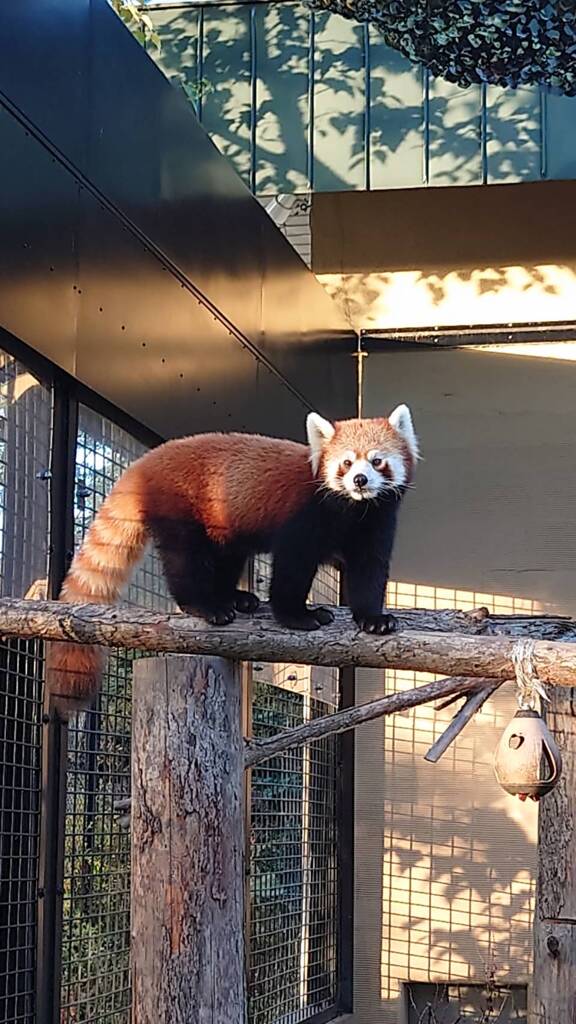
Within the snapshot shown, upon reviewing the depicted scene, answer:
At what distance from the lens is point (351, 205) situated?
598 cm

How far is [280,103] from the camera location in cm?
523

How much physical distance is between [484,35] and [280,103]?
5.76 ft

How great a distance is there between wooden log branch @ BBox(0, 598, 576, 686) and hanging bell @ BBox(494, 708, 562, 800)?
112 millimetres

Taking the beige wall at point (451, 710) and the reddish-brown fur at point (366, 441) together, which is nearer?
the reddish-brown fur at point (366, 441)

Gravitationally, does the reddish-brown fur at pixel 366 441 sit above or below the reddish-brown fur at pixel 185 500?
above

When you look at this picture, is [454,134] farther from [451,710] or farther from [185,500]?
[185,500]

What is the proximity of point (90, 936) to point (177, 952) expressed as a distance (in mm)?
1020

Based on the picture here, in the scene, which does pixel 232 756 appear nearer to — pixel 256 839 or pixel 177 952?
pixel 177 952

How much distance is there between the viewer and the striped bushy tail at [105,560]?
2.82m

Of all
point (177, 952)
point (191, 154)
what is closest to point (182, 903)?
point (177, 952)

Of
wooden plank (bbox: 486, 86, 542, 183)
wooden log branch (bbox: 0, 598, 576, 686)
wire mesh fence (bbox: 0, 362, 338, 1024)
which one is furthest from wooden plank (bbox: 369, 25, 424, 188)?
wooden log branch (bbox: 0, 598, 576, 686)

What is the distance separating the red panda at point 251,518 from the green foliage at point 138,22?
2.38 metres

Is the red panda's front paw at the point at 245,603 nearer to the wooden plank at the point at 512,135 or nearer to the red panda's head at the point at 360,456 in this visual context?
the red panda's head at the point at 360,456

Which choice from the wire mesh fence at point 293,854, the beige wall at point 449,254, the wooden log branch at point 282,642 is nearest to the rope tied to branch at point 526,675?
the wooden log branch at point 282,642
